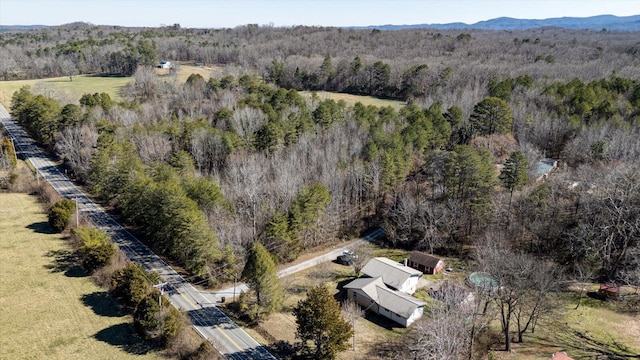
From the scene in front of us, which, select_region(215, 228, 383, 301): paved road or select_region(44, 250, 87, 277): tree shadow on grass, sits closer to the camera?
select_region(215, 228, 383, 301): paved road

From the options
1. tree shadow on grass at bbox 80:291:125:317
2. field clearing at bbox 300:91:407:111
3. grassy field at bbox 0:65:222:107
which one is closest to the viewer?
tree shadow on grass at bbox 80:291:125:317

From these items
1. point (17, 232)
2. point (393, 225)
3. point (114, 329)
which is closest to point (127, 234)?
point (17, 232)

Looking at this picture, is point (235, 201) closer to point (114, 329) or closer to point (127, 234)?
point (127, 234)

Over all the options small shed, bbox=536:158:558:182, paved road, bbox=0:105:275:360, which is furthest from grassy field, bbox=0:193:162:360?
small shed, bbox=536:158:558:182

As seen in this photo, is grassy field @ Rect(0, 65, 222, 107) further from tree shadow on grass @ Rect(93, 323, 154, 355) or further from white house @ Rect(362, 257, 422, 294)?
white house @ Rect(362, 257, 422, 294)

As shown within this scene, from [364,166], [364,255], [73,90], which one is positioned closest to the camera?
[364,255]
